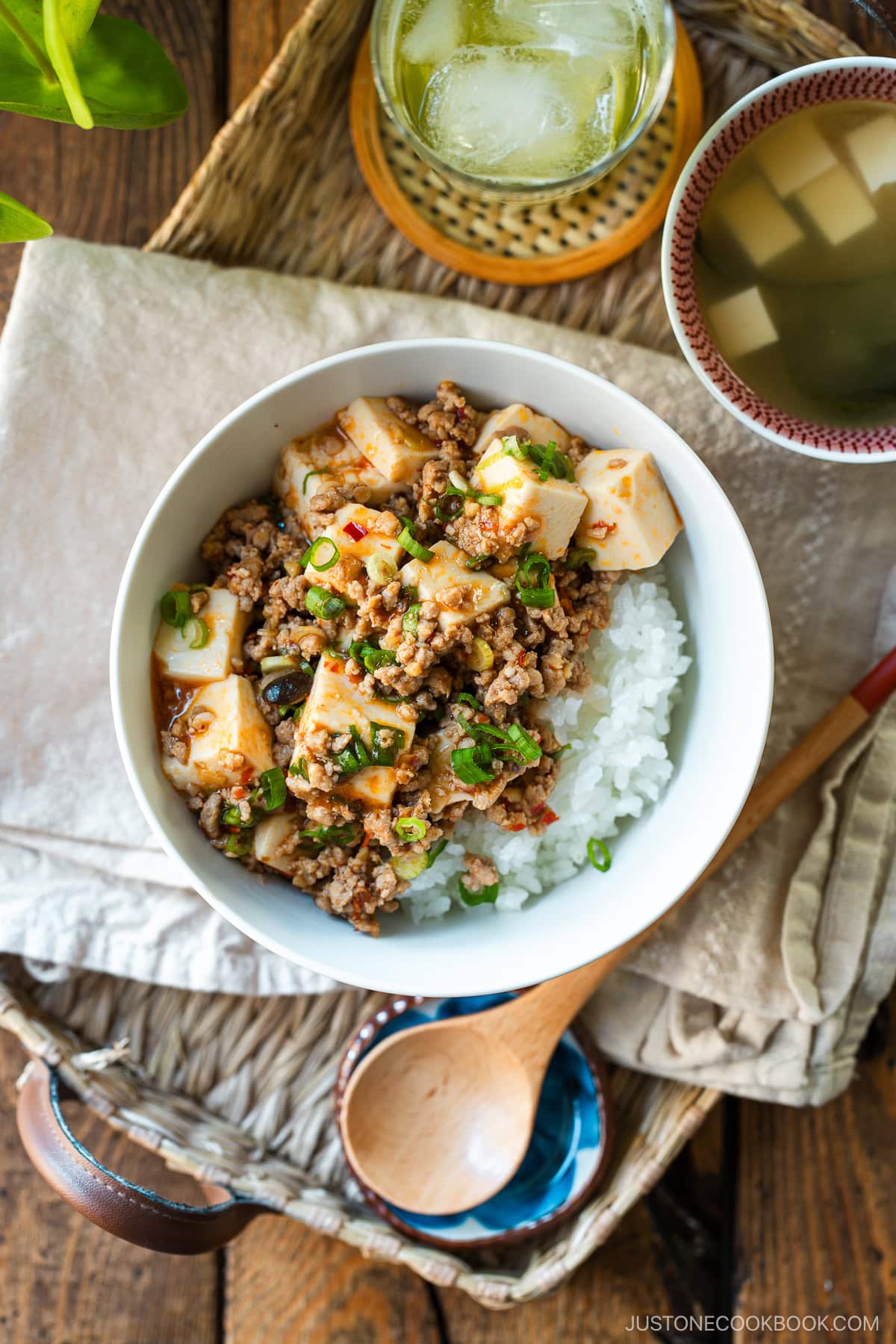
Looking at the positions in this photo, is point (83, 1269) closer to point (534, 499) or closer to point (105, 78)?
point (534, 499)

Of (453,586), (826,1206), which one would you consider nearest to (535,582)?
(453,586)

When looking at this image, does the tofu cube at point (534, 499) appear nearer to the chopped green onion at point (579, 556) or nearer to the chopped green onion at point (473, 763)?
the chopped green onion at point (579, 556)

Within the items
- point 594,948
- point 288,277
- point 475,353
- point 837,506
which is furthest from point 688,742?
point 288,277

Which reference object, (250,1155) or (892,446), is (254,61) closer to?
(892,446)

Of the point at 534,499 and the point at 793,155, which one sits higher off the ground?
the point at 793,155

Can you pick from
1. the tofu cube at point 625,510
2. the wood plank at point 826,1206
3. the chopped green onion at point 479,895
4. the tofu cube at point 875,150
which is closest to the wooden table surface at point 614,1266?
the wood plank at point 826,1206

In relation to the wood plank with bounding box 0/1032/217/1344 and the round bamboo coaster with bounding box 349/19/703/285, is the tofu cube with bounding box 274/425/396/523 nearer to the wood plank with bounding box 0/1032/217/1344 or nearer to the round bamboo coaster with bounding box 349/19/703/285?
the round bamboo coaster with bounding box 349/19/703/285

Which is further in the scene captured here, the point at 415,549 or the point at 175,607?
the point at 175,607
